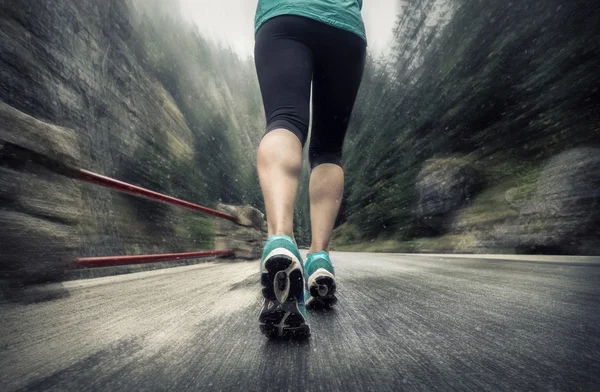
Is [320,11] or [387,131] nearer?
[320,11]

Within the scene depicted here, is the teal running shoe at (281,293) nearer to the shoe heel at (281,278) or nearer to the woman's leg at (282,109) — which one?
the shoe heel at (281,278)

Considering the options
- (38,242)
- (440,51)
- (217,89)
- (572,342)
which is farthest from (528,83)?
(217,89)

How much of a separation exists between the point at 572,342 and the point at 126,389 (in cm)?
82

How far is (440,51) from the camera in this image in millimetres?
11375

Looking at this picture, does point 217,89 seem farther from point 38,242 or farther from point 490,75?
point 38,242

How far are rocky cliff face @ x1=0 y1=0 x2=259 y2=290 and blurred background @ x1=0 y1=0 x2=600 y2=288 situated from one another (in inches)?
0.8

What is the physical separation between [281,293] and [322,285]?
1.04 ft

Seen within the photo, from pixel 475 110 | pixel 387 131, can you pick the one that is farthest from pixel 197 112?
pixel 475 110

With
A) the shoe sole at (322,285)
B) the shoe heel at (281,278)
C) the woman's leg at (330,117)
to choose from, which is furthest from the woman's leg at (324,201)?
the shoe heel at (281,278)

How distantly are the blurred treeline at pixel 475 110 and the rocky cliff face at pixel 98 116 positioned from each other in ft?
23.3

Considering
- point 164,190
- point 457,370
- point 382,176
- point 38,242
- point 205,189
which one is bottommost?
point 457,370

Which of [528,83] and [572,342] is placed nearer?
[572,342]

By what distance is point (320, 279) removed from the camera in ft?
3.15

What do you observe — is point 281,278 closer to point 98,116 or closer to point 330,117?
point 330,117
